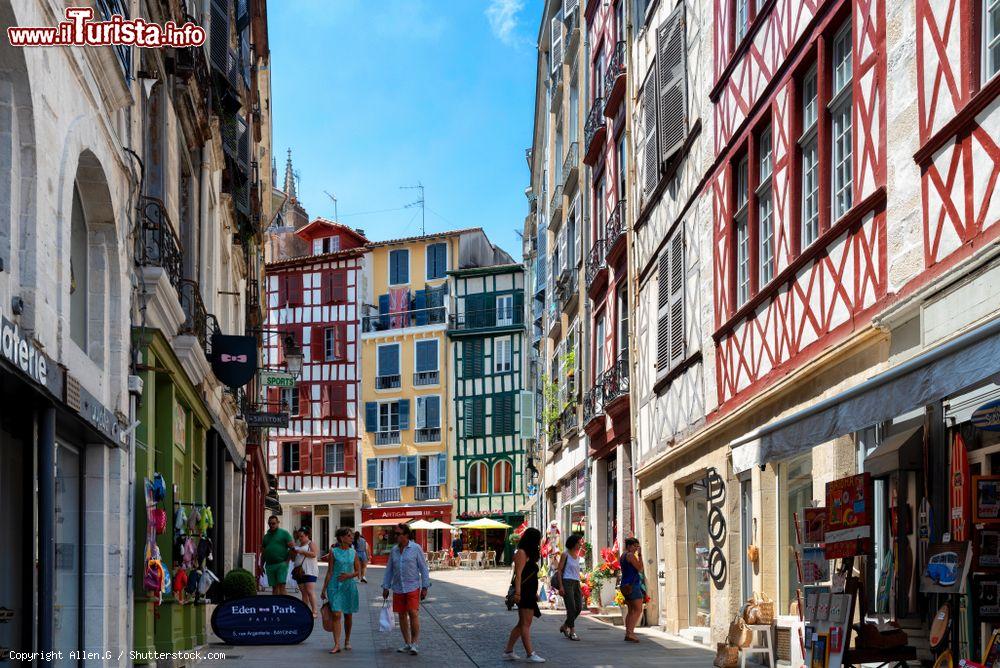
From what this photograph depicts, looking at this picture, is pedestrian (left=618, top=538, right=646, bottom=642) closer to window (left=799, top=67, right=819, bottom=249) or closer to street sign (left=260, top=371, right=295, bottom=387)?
window (left=799, top=67, right=819, bottom=249)

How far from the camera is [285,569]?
63.4ft

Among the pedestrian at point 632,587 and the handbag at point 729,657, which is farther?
the pedestrian at point 632,587

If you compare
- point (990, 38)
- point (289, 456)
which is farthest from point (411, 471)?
Answer: point (990, 38)

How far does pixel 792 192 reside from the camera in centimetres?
1230

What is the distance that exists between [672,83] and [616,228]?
488cm

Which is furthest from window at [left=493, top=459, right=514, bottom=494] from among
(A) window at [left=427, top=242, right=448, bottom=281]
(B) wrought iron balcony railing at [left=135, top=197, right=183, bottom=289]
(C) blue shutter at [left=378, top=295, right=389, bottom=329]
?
(B) wrought iron balcony railing at [left=135, top=197, right=183, bottom=289]

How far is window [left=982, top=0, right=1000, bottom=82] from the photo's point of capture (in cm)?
817

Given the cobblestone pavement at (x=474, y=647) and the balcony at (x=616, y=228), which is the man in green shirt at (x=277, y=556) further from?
the balcony at (x=616, y=228)

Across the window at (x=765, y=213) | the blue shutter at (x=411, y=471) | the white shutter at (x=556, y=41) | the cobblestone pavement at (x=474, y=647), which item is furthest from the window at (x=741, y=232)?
the blue shutter at (x=411, y=471)

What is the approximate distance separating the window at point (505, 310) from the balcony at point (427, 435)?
523 centimetres

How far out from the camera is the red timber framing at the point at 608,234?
22406 mm

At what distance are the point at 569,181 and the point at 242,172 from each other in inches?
377

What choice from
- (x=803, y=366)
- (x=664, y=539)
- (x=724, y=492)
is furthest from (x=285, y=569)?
(x=803, y=366)

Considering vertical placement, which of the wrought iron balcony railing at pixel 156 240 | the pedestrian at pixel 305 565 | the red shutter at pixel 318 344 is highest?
the red shutter at pixel 318 344
